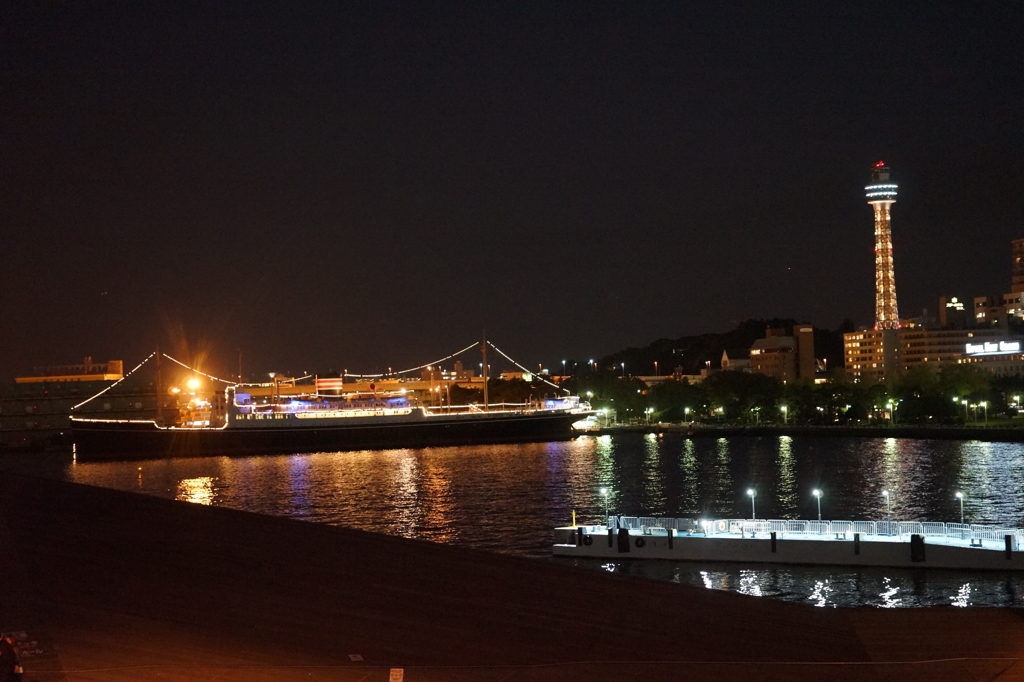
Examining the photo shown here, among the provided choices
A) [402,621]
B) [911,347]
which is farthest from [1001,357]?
[402,621]

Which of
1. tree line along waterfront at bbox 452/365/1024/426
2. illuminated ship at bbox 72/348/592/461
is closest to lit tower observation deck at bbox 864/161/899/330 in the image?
tree line along waterfront at bbox 452/365/1024/426

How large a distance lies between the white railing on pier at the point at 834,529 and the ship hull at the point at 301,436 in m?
45.9

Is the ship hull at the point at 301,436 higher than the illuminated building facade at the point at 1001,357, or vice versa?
the illuminated building facade at the point at 1001,357

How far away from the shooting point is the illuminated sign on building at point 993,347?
260ft

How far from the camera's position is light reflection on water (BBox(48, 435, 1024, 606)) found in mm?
14555

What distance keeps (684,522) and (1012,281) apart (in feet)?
324

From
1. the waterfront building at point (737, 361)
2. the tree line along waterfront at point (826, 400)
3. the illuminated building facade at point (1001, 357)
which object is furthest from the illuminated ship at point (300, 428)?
the waterfront building at point (737, 361)

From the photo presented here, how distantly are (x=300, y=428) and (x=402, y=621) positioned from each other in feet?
195

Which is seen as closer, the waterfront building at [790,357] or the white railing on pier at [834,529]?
the white railing on pier at [834,529]

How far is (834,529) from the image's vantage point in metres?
16.1

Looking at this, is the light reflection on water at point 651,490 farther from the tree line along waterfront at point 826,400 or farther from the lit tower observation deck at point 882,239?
the lit tower observation deck at point 882,239

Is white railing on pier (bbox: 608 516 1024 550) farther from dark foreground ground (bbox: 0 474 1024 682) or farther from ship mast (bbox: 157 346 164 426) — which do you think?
ship mast (bbox: 157 346 164 426)

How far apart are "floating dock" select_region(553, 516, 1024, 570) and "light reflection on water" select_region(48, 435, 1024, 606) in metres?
0.37

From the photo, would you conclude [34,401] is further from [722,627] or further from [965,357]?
[965,357]
